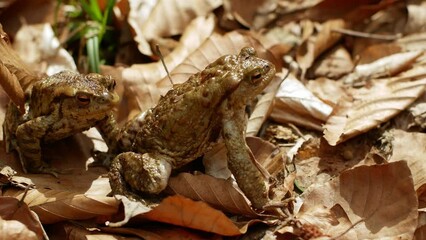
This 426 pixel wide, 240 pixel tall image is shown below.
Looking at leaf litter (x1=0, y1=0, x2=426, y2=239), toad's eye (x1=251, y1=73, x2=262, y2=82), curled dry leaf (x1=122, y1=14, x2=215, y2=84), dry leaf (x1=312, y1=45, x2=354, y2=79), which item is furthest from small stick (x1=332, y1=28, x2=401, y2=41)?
toad's eye (x1=251, y1=73, x2=262, y2=82)

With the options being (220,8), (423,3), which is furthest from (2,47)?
(423,3)

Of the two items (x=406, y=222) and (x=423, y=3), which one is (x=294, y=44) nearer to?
(x=423, y=3)

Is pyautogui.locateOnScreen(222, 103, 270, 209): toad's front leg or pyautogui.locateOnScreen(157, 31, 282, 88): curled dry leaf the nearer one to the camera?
pyautogui.locateOnScreen(222, 103, 270, 209): toad's front leg

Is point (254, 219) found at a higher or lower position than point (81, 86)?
lower

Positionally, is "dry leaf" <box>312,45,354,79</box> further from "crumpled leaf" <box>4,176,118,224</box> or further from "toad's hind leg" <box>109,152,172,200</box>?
"crumpled leaf" <box>4,176,118,224</box>

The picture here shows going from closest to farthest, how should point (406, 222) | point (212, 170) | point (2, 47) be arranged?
point (406, 222) < point (212, 170) < point (2, 47)

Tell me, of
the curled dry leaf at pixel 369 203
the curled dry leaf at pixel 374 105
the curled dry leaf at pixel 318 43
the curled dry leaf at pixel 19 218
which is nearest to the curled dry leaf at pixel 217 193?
the curled dry leaf at pixel 369 203
